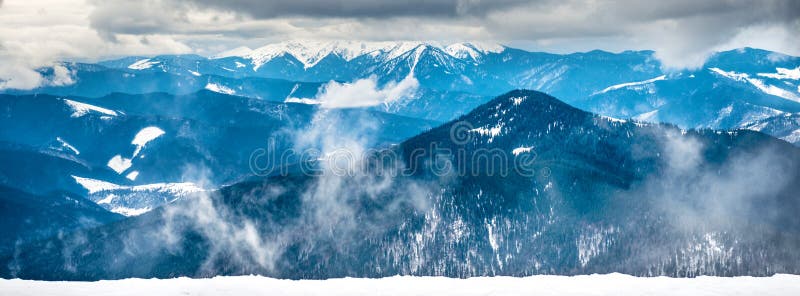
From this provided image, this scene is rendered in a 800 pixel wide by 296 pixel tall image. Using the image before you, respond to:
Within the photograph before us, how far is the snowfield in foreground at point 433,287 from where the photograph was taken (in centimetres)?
7575

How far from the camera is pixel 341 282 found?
3287 inches

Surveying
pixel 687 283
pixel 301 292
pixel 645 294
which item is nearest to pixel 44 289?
pixel 301 292

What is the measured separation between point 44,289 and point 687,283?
7591cm

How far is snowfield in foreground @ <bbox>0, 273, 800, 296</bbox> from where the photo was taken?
7575cm

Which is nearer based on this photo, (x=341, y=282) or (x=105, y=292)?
(x=105, y=292)

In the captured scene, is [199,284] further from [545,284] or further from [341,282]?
[545,284]

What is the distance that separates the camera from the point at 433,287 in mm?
80312

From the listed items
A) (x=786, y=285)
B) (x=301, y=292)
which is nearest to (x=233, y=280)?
(x=301, y=292)

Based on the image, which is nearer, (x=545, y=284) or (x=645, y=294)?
(x=645, y=294)

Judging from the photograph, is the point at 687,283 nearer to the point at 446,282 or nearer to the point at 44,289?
the point at 446,282

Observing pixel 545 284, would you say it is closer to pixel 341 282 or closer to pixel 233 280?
pixel 341 282

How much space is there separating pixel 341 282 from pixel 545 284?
25246 mm

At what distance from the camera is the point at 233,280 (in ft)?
269

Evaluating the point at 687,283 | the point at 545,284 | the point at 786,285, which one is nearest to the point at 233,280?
the point at 545,284
